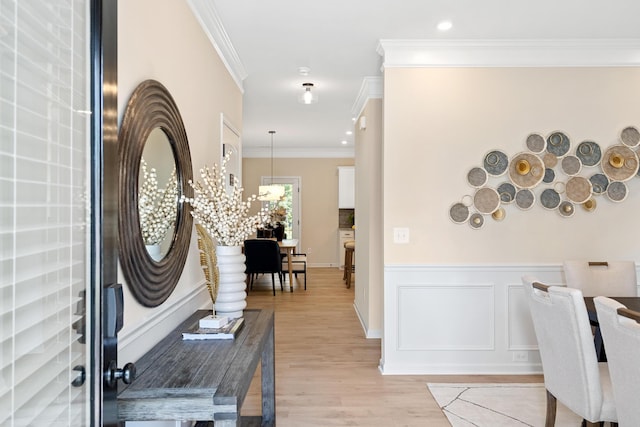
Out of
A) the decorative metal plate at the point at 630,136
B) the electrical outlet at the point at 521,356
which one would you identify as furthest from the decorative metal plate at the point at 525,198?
the electrical outlet at the point at 521,356

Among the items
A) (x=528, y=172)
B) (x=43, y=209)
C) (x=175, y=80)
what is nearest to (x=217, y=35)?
(x=175, y=80)

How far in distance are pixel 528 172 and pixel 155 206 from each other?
9.35 feet

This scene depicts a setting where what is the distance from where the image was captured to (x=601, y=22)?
3061mm

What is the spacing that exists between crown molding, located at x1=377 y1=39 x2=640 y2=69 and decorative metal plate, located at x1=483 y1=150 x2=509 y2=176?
73 centimetres

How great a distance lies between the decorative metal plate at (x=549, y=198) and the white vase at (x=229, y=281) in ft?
8.31

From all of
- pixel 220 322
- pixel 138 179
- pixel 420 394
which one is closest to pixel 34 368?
pixel 138 179

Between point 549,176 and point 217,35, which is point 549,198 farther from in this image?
point 217,35

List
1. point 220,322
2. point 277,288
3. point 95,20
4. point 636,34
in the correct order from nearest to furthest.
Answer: point 95,20 < point 220,322 < point 636,34 < point 277,288

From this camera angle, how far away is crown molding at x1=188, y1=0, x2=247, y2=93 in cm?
262

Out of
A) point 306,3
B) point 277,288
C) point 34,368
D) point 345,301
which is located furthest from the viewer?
point 277,288

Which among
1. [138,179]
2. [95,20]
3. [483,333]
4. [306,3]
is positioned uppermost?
[306,3]

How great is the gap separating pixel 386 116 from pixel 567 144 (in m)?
1.48

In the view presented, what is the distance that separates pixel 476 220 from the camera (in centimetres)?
346

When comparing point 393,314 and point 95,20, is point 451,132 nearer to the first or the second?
point 393,314
